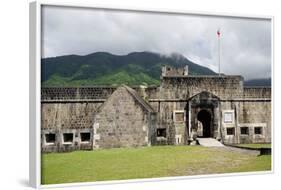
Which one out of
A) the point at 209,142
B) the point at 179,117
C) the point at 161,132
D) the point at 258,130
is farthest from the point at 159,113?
the point at 258,130

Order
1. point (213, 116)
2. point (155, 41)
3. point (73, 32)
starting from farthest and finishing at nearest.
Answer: point (213, 116) → point (155, 41) → point (73, 32)

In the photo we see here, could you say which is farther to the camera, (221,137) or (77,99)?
(221,137)

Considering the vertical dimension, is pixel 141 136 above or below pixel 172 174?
above

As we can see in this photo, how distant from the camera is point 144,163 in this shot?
12.1 metres

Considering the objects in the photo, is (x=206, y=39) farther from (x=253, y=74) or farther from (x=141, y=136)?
(x=141, y=136)

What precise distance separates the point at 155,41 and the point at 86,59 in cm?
151

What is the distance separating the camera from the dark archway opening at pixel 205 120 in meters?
13.1

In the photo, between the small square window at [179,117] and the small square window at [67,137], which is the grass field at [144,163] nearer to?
the small square window at [67,137]

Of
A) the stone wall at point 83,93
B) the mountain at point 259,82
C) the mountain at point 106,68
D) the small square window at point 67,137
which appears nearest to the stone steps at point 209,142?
the mountain at point 259,82

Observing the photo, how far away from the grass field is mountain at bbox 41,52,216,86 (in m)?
1.35

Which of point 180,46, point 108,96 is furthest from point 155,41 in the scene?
point 108,96

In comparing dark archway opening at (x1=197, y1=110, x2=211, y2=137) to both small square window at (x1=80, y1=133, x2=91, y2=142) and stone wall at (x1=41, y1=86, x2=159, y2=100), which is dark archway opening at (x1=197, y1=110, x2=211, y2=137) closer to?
stone wall at (x1=41, y1=86, x2=159, y2=100)

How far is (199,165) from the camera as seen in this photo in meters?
12.6

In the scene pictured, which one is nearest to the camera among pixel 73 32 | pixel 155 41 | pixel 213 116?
pixel 73 32
